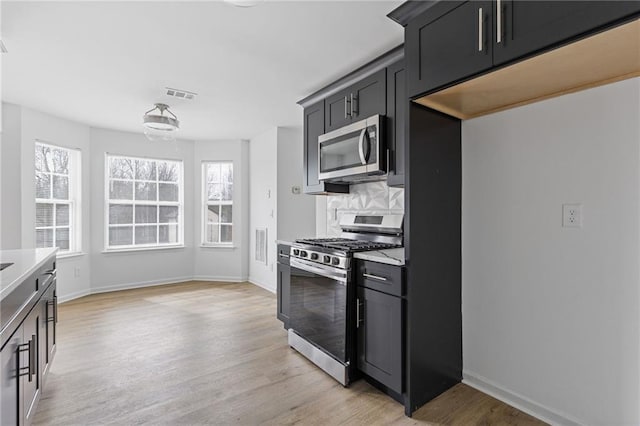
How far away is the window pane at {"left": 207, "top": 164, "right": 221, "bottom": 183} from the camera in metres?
5.72

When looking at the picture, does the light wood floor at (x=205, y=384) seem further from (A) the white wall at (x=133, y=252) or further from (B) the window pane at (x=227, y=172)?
(B) the window pane at (x=227, y=172)

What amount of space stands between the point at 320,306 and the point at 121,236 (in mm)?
3999

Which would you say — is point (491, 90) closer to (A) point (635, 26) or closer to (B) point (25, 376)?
(A) point (635, 26)

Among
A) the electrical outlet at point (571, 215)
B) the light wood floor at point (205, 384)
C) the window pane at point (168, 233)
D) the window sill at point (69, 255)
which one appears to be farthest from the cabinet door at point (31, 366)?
the window pane at point (168, 233)

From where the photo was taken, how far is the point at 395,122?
2.46 m

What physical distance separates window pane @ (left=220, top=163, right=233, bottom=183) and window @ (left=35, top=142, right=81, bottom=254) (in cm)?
200

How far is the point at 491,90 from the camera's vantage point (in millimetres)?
1808

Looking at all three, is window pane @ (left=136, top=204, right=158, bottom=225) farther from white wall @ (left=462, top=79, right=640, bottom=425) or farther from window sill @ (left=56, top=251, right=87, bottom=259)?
white wall @ (left=462, top=79, right=640, bottom=425)

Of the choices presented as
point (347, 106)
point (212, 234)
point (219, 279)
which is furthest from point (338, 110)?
point (219, 279)

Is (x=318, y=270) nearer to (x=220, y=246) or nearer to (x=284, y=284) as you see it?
(x=284, y=284)

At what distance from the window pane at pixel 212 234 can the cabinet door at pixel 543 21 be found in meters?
5.02

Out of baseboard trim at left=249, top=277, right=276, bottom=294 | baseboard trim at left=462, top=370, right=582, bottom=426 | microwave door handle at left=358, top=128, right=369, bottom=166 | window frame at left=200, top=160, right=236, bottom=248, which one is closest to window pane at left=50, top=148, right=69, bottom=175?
window frame at left=200, top=160, right=236, bottom=248

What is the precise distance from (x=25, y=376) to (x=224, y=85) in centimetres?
256

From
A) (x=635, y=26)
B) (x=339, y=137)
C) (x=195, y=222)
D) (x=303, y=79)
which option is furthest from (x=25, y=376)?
(x=195, y=222)
